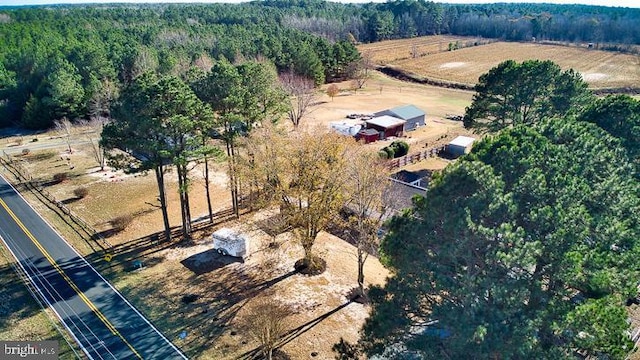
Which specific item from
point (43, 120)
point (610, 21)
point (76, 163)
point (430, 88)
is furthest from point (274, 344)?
point (610, 21)

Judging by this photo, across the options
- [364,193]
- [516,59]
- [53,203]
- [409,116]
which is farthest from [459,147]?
[516,59]

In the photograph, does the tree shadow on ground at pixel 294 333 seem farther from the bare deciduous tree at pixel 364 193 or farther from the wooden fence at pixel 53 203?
the wooden fence at pixel 53 203

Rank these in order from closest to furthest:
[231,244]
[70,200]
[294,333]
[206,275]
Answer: [294,333] < [206,275] < [231,244] < [70,200]

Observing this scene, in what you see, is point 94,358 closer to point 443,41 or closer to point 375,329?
point 375,329

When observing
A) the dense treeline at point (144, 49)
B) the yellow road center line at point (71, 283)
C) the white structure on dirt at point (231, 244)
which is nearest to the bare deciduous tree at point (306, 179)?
the white structure on dirt at point (231, 244)

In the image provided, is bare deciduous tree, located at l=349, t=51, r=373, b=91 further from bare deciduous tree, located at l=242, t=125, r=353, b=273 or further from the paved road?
the paved road

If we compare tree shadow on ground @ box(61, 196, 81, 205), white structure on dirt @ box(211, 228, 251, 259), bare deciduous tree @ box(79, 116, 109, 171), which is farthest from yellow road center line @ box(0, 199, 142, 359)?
bare deciduous tree @ box(79, 116, 109, 171)

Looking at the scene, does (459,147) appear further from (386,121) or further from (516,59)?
(516,59)
